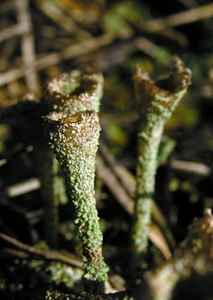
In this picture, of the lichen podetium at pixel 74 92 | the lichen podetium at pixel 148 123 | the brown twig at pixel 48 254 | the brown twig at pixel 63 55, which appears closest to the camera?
the lichen podetium at pixel 74 92

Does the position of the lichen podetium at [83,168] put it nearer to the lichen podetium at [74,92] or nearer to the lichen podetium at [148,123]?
the lichen podetium at [74,92]

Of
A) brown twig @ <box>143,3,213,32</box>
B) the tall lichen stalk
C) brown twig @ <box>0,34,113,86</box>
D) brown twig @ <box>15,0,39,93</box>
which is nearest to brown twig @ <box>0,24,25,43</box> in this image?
brown twig @ <box>15,0,39,93</box>

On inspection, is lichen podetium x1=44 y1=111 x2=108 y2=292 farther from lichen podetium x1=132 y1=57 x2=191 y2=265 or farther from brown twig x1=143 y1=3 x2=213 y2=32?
brown twig x1=143 y1=3 x2=213 y2=32

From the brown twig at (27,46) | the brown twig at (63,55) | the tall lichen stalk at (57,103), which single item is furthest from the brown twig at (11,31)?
the tall lichen stalk at (57,103)

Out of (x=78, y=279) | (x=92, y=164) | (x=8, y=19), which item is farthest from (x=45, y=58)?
(x=92, y=164)

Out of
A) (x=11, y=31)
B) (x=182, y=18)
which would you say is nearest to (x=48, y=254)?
(x=11, y=31)

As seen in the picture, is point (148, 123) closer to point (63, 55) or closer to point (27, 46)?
point (63, 55)
